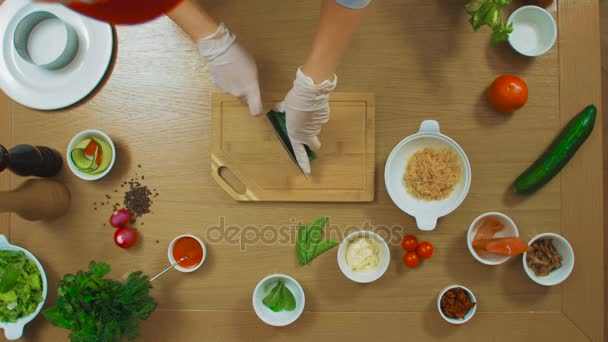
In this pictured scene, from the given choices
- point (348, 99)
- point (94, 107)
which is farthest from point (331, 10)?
point (94, 107)

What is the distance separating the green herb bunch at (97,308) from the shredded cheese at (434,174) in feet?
2.47

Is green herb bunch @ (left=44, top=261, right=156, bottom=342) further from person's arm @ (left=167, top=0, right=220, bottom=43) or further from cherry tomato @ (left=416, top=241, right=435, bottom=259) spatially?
cherry tomato @ (left=416, top=241, right=435, bottom=259)

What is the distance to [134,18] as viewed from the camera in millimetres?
432

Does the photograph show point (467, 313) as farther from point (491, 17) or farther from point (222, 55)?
point (222, 55)

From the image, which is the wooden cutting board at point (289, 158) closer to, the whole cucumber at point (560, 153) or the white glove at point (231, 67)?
the white glove at point (231, 67)

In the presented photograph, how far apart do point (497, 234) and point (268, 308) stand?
0.64 meters

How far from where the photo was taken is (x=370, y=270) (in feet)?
3.50

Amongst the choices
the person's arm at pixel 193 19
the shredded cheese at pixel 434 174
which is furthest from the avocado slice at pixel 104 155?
the shredded cheese at pixel 434 174

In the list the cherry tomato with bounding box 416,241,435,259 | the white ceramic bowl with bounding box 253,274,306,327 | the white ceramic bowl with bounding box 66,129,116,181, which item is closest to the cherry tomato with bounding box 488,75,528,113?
the cherry tomato with bounding box 416,241,435,259

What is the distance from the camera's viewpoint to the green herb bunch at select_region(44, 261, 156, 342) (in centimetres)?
92

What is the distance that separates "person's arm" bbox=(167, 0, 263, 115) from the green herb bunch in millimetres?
541

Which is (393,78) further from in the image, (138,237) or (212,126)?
(138,237)

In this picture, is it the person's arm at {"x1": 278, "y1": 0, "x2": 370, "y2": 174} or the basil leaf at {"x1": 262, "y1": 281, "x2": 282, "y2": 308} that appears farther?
the basil leaf at {"x1": 262, "y1": 281, "x2": 282, "y2": 308}

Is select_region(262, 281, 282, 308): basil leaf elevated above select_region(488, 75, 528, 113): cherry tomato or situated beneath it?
situated beneath
